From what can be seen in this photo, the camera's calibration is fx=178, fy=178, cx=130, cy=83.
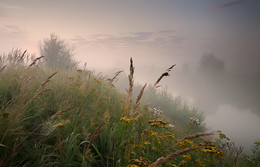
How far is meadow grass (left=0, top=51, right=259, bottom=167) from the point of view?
1.94m

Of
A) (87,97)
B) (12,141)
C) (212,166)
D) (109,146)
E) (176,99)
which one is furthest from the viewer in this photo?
(176,99)

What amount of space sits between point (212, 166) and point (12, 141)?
312 centimetres

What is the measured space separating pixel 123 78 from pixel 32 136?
23.1m

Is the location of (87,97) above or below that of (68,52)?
below

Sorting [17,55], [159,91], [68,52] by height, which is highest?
[68,52]

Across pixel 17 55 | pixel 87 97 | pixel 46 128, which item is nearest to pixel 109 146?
pixel 46 128

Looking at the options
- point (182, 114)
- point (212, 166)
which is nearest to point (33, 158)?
point (212, 166)

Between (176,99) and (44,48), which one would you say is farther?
(44,48)

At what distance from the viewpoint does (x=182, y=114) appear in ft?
40.4

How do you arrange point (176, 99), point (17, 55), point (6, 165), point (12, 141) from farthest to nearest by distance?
point (176, 99), point (17, 55), point (12, 141), point (6, 165)

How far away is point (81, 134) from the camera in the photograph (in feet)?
9.16

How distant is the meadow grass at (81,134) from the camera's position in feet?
6.36

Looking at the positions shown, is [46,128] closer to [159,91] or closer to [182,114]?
[182,114]

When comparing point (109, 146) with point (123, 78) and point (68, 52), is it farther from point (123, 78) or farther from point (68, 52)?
point (123, 78)
